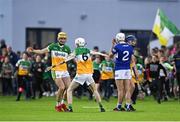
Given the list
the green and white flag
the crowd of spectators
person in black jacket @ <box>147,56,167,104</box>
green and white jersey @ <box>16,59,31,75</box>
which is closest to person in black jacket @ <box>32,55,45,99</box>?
the crowd of spectators

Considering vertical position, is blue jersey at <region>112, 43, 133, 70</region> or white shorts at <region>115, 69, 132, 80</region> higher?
blue jersey at <region>112, 43, 133, 70</region>

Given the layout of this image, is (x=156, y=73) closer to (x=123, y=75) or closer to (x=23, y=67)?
(x=23, y=67)

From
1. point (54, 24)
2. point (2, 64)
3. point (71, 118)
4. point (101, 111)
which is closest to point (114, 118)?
point (71, 118)

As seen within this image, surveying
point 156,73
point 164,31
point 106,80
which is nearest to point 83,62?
point 156,73

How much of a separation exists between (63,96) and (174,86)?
33.3 ft

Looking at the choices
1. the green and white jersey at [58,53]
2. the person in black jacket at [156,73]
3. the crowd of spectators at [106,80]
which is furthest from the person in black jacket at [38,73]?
the green and white jersey at [58,53]

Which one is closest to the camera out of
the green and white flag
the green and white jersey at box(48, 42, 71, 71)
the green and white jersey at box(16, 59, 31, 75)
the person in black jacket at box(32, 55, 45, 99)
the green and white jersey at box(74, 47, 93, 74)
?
the green and white jersey at box(74, 47, 93, 74)

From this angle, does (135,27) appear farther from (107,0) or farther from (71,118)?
(71,118)

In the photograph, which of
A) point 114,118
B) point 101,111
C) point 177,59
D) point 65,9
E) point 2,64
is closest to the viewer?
point 114,118

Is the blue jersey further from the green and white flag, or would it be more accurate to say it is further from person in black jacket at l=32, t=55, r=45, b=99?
the green and white flag

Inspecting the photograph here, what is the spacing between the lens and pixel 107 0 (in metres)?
42.0

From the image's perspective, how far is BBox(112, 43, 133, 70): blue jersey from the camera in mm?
22688

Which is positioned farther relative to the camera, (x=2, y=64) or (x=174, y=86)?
(x=2, y=64)

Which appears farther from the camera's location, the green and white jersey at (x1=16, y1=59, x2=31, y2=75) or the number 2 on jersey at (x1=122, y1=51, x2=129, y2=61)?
the green and white jersey at (x1=16, y1=59, x2=31, y2=75)
